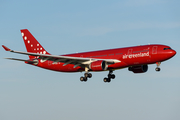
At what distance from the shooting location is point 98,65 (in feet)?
185

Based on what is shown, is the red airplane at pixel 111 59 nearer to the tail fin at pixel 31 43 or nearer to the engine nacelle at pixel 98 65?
the engine nacelle at pixel 98 65

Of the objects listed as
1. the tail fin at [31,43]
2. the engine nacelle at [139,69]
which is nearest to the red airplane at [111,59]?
the engine nacelle at [139,69]

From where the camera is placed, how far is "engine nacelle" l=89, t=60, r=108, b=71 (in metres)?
56.4

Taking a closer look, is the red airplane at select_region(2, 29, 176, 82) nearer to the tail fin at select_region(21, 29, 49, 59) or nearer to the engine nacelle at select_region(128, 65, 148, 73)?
the engine nacelle at select_region(128, 65, 148, 73)

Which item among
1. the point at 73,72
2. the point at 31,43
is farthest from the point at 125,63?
the point at 31,43

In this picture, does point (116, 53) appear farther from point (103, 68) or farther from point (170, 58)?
point (170, 58)

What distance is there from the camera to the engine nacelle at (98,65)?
56.4m

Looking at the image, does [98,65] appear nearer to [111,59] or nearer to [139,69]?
[111,59]

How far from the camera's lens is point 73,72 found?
63.4m

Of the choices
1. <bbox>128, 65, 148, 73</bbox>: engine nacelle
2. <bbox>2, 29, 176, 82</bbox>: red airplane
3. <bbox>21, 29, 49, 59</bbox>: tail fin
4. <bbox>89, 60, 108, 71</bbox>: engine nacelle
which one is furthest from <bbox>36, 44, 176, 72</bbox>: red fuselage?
<bbox>21, 29, 49, 59</bbox>: tail fin

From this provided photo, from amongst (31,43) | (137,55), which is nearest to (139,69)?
(137,55)

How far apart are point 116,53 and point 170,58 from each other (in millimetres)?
9034

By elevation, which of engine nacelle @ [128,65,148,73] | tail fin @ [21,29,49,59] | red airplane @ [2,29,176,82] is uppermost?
tail fin @ [21,29,49,59]

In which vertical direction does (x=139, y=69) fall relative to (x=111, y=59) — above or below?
below
